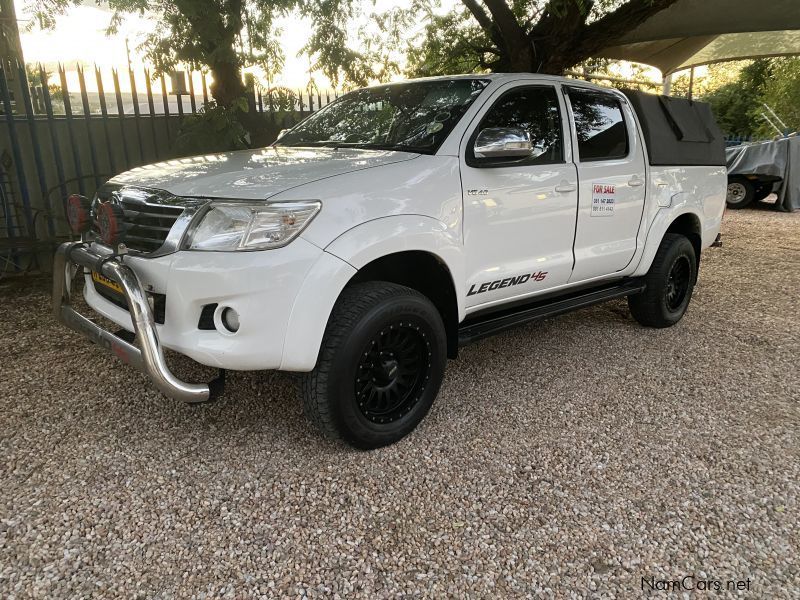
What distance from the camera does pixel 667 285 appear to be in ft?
15.8

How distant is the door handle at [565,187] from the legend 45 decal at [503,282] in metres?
0.51

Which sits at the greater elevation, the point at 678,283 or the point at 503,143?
the point at 503,143

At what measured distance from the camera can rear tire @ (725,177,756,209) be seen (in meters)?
13.2

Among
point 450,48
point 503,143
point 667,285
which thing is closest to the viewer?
point 503,143

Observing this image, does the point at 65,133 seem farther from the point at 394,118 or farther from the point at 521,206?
the point at 521,206

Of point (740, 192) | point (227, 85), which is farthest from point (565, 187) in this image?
point (740, 192)

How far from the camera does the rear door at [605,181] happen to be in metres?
3.95

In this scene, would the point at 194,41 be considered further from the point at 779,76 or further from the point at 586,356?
the point at 779,76

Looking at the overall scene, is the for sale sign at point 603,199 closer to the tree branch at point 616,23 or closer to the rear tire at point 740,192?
the tree branch at point 616,23

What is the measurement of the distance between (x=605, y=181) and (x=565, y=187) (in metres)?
0.48

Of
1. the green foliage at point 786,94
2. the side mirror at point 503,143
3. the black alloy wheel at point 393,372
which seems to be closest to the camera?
the black alloy wheel at point 393,372

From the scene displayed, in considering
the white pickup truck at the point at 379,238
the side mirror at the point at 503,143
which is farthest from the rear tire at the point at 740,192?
the side mirror at the point at 503,143

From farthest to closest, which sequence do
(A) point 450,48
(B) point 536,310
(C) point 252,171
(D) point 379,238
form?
(A) point 450,48
(B) point 536,310
(C) point 252,171
(D) point 379,238

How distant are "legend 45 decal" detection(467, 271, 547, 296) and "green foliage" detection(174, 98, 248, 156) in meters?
3.52
